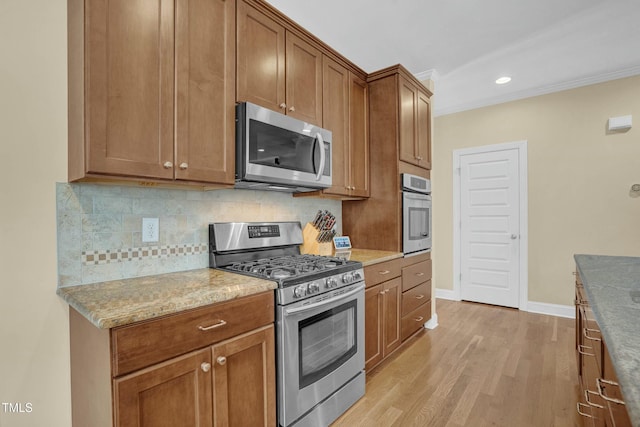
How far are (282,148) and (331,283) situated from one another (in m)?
0.88

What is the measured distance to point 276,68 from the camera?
6.57ft

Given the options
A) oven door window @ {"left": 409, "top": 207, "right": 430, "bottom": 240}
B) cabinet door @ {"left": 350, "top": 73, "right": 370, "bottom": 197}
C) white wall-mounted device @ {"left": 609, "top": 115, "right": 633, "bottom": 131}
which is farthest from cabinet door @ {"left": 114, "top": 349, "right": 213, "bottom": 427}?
white wall-mounted device @ {"left": 609, "top": 115, "right": 633, "bottom": 131}

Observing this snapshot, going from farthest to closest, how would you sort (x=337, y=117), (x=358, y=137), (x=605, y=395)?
(x=358, y=137), (x=337, y=117), (x=605, y=395)

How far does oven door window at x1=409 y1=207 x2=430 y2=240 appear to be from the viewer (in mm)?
2889

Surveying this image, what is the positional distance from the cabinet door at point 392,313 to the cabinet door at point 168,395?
60.6 inches

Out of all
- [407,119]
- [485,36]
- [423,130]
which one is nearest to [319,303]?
[407,119]

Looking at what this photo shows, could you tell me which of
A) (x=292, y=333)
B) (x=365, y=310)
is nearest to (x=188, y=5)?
(x=292, y=333)

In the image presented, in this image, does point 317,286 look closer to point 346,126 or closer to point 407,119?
point 346,126

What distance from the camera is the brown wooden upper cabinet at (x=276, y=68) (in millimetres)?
1809

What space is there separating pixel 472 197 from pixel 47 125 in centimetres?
440

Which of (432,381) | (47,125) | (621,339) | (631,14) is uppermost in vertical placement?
(631,14)

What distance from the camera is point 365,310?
2246mm

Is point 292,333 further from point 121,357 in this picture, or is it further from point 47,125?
Result: point 47,125

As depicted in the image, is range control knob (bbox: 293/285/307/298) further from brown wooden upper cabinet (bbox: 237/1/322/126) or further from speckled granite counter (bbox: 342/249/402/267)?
brown wooden upper cabinet (bbox: 237/1/322/126)
